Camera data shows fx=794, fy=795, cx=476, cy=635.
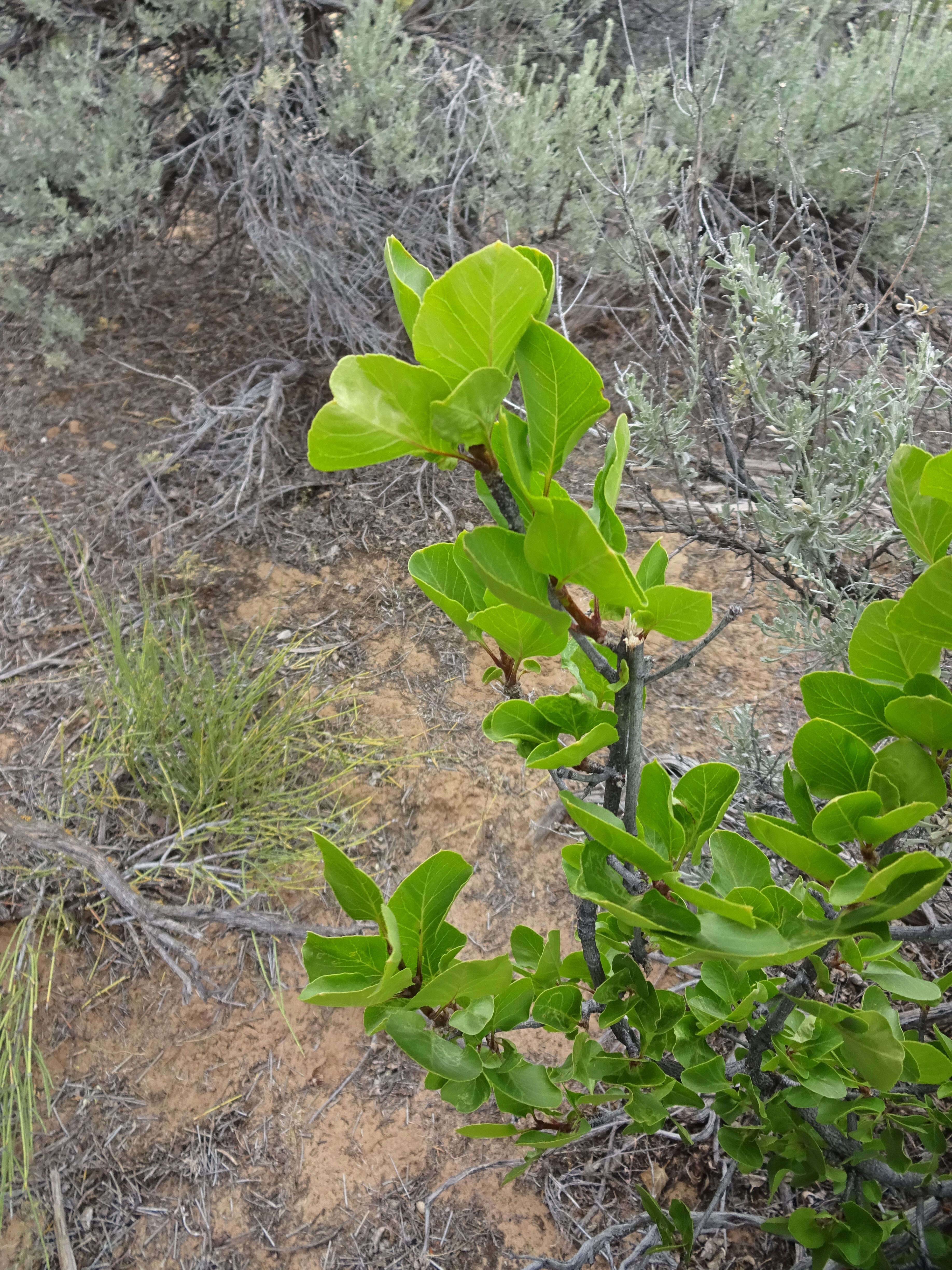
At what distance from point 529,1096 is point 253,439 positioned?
230 centimetres

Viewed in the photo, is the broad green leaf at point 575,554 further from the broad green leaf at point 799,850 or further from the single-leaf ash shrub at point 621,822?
the broad green leaf at point 799,850

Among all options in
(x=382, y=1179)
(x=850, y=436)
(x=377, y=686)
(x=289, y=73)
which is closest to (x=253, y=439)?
(x=377, y=686)

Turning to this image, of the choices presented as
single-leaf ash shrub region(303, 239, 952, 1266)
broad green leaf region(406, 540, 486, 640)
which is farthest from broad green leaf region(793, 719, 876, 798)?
broad green leaf region(406, 540, 486, 640)

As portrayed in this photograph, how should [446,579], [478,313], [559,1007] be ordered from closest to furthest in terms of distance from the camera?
[478,313]
[446,579]
[559,1007]

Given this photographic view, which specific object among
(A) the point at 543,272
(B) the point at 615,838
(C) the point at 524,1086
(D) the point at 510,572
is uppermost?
(A) the point at 543,272

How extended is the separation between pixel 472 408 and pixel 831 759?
313 millimetres

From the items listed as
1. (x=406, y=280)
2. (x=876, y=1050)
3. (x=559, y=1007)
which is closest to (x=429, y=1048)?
(x=559, y=1007)

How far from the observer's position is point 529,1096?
66 centimetres

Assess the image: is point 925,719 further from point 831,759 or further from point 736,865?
point 736,865

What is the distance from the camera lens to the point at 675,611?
50cm

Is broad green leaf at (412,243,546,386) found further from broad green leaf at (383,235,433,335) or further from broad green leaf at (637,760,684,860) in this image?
broad green leaf at (637,760,684,860)

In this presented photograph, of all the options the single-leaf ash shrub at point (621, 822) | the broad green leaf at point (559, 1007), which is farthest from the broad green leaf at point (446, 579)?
the broad green leaf at point (559, 1007)

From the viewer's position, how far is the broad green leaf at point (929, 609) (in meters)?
0.41

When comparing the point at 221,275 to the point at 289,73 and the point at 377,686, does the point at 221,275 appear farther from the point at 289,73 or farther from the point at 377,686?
the point at 377,686
